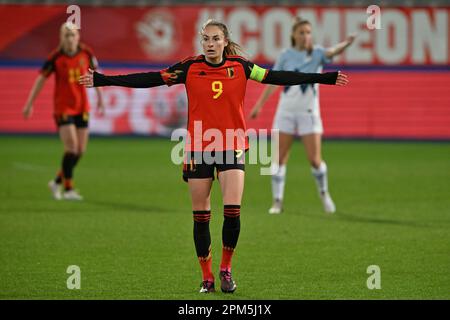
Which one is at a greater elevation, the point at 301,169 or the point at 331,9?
the point at 331,9

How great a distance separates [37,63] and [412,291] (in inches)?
751

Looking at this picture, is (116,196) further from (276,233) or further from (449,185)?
(449,185)

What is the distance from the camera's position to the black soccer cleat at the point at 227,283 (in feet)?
28.3

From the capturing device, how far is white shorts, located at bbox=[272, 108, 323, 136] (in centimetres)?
1370

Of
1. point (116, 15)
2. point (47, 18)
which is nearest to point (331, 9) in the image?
point (116, 15)

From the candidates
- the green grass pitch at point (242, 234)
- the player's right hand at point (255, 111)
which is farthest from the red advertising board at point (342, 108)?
the player's right hand at point (255, 111)

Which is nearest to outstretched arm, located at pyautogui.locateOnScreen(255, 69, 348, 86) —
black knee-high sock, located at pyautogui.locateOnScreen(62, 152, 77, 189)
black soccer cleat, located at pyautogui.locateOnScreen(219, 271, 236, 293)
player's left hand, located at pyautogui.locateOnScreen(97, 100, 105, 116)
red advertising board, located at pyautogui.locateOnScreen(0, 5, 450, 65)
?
black soccer cleat, located at pyautogui.locateOnScreen(219, 271, 236, 293)

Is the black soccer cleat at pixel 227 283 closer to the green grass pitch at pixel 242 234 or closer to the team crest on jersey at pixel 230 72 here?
the green grass pitch at pixel 242 234

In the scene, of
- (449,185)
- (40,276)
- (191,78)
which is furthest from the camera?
(449,185)

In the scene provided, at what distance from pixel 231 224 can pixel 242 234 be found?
343 centimetres

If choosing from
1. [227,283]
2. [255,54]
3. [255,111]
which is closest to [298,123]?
[255,111]

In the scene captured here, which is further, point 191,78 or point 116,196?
point 116,196

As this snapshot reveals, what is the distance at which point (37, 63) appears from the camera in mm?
26312

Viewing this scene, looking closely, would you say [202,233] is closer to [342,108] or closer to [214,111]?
[214,111]
